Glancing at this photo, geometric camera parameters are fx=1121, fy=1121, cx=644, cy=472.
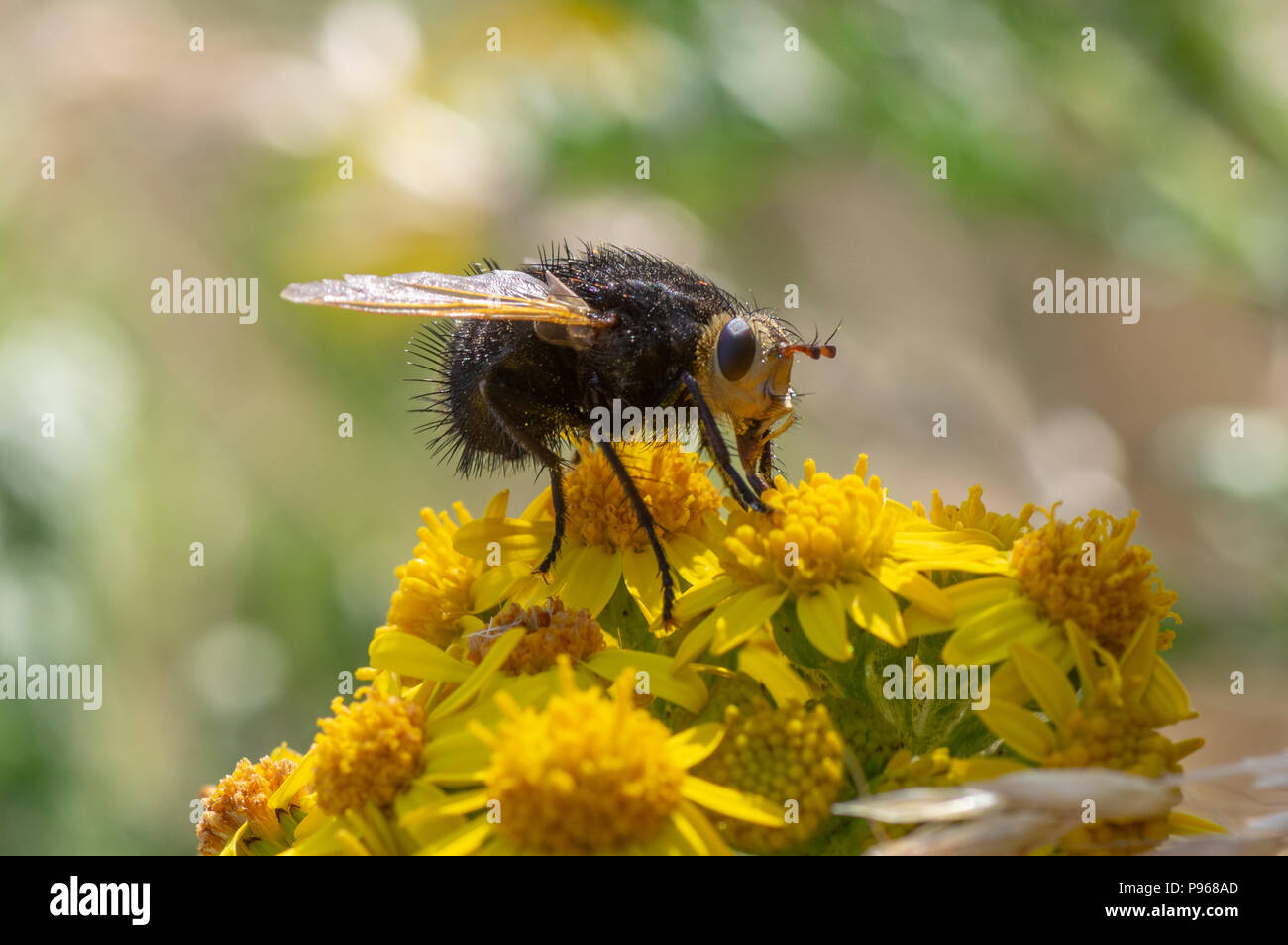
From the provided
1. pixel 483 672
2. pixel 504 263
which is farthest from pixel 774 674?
pixel 504 263

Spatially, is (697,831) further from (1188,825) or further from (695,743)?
(1188,825)

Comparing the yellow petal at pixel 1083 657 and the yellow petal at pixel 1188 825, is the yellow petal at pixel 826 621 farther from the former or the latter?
the yellow petal at pixel 1188 825

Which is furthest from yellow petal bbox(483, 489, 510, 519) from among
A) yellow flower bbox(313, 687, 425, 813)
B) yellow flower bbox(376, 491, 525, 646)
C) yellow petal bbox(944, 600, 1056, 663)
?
yellow petal bbox(944, 600, 1056, 663)

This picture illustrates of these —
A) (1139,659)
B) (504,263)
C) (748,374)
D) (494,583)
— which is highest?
(504,263)

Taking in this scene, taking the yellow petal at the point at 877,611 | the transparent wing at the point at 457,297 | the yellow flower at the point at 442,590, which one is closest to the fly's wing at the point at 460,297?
the transparent wing at the point at 457,297

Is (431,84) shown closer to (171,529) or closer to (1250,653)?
(171,529)

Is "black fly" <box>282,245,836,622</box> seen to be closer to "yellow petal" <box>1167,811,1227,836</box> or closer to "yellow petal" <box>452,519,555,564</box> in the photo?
"yellow petal" <box>452,519,555,564</box>
